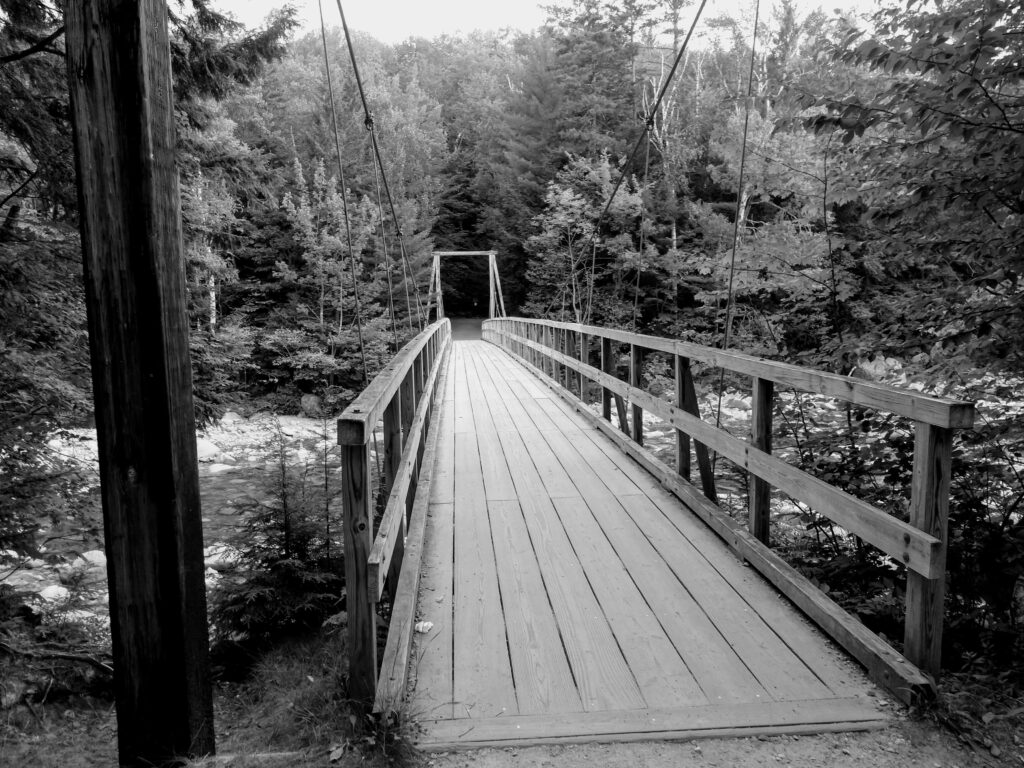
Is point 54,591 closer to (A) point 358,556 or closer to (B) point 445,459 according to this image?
(B) point 445,459

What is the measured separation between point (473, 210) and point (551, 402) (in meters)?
29.0

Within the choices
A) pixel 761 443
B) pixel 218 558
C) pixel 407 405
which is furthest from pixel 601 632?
pixel 218 558

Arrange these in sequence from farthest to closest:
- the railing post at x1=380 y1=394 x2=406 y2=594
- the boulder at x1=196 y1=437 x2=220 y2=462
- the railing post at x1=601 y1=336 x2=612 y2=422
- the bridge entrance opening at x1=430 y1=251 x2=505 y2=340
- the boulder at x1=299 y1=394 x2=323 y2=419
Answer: the bridge entrance opening at x1=430 y1=251 x2=505 y2=340 < the boulder at x1=299 y1=394 x2=323 y2=419 < the boulder at x1=196 y1=437 x2=220 y2=462 < the railing post at x1=601 y1=336 x2=612 y2=422 < the railing post at x1=380 y1=394 x2=406 y2=594

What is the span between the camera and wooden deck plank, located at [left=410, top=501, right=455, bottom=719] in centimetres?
193

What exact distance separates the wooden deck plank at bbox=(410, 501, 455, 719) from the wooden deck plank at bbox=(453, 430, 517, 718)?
0.09ft

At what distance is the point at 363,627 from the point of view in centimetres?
188

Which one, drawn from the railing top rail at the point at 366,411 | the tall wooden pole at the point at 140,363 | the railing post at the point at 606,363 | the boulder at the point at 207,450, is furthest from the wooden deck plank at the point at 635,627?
the boulder at the point at 207,450

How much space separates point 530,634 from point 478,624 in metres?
0.19

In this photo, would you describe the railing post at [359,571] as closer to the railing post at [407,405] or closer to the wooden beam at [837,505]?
the wooden beam at [837,505]

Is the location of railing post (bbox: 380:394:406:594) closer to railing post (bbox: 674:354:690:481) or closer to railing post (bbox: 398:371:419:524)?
railing post (bbox: 398:371:419:524)

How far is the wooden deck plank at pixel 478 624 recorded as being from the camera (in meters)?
1.95

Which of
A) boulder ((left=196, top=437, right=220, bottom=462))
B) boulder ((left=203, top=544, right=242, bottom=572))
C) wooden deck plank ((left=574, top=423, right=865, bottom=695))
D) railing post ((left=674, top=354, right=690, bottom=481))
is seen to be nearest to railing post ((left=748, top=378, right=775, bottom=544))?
wooden deck plank ((left=574, top=423, right=865, bottom=695))

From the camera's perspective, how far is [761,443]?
2.74 metres

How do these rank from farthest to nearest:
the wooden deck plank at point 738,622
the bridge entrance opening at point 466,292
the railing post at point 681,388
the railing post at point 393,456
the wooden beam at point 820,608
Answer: the bridge entrance opening at point 466,292, the railing post at point 681,388, the railing post at point 393,456, the wooden deck plank at point 738,622, the wooden beam at point 820,608
